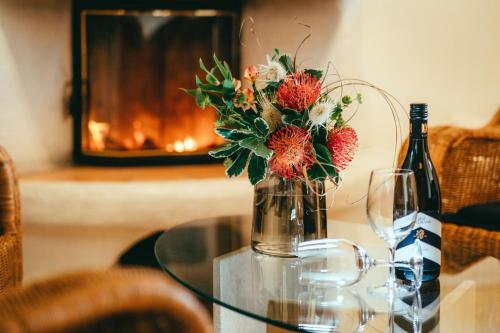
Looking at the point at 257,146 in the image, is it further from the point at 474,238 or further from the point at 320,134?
the point at 474,238

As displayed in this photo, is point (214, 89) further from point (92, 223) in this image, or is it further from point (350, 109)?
point (350, 109)

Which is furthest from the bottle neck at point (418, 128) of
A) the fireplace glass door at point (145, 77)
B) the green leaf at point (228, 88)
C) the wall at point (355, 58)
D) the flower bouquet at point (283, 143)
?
the fireplace glass door at point (145, 77)

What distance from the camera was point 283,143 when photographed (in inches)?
42.5

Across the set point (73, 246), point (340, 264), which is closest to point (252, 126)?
point (340, 264)

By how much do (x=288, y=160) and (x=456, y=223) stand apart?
95 cm

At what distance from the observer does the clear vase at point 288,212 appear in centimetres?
115

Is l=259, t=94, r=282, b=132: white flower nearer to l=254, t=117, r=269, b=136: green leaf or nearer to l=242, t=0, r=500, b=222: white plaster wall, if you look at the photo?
l=254, t=117, r=269, b=136: green leaf

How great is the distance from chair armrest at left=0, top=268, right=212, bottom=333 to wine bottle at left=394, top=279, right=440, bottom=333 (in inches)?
18.9

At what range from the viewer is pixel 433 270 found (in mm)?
1092

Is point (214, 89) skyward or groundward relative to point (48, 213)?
skyward

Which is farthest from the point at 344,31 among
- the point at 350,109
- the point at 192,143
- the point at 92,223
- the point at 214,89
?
the point at 214,89

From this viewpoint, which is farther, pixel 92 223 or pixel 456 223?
pixel 92 223

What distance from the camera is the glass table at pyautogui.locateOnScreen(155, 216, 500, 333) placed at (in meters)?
0.90

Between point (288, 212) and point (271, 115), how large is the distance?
18 centimetres
